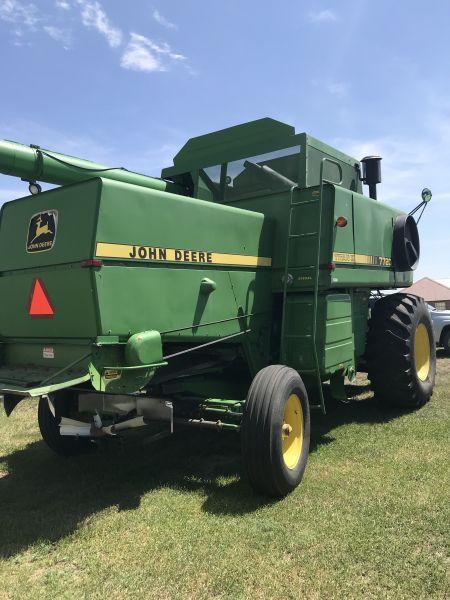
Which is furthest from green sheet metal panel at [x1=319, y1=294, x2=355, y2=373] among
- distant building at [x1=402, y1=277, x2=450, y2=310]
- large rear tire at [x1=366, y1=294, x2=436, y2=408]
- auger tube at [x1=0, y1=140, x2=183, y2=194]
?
distant building at [x1=402, y1=277, x2=450, y2=310]

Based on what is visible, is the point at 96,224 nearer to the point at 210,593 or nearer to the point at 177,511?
the point at 177,511

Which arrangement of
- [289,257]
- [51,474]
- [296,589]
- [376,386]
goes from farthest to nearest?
[376,386] < [289,257] < [51,474] < [296,589]

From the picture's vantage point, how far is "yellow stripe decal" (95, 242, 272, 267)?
3.77 m

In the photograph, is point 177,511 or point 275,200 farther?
point 275,200

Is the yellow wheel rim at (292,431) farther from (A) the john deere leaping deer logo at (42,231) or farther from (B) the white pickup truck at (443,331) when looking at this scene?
(B) the white pickup truck at (443,331)

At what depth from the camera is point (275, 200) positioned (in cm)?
541

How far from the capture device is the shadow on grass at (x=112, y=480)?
12.6 ft

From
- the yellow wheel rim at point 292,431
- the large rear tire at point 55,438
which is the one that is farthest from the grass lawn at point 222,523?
the yellow wheel rim at point 292,431

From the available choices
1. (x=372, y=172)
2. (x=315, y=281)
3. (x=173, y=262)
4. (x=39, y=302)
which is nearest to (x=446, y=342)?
(x=372, y=172)

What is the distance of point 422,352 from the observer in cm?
716

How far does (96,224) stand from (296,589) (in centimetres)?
258

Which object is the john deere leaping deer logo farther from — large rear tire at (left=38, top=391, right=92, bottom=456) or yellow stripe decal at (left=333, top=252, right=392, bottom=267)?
yellow stripe decal at (left=333, top=252, right=392, bottom=267)

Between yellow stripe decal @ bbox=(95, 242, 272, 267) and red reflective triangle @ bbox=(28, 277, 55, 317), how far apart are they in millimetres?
701

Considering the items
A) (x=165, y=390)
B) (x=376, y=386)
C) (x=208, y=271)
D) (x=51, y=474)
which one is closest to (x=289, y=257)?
(x=208, y=271)
